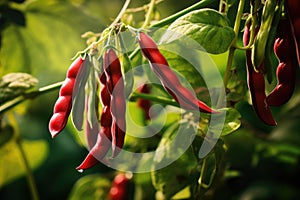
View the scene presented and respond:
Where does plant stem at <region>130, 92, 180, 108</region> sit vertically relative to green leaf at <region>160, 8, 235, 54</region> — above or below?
below

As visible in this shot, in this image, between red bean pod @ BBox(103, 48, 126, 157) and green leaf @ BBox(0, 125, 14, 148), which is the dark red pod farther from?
green leaf @ BBox(0, 125, 14, 148)

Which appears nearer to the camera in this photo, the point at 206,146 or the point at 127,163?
the point at 206,146

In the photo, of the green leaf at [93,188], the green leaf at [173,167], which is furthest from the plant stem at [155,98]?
the green leaf at [93,188]

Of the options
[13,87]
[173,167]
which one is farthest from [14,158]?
[173,167]

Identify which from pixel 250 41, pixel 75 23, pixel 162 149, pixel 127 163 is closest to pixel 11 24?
pixel 75 23

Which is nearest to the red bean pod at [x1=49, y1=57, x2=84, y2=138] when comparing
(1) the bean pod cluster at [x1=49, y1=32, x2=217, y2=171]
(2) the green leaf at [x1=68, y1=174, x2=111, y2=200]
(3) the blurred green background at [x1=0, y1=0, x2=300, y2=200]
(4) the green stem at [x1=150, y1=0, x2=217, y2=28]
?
(1) the bean pod cluster at [x1=49, y1=32, x2=217, y2=171]

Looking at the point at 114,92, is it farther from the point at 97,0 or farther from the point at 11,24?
the point at 97,0

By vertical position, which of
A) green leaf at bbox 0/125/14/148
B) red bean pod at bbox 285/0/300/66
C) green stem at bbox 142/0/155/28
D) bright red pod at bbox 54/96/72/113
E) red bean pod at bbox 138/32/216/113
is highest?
red bean pod at bbox 285/0/300/66

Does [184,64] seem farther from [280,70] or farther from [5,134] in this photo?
[5,134]
